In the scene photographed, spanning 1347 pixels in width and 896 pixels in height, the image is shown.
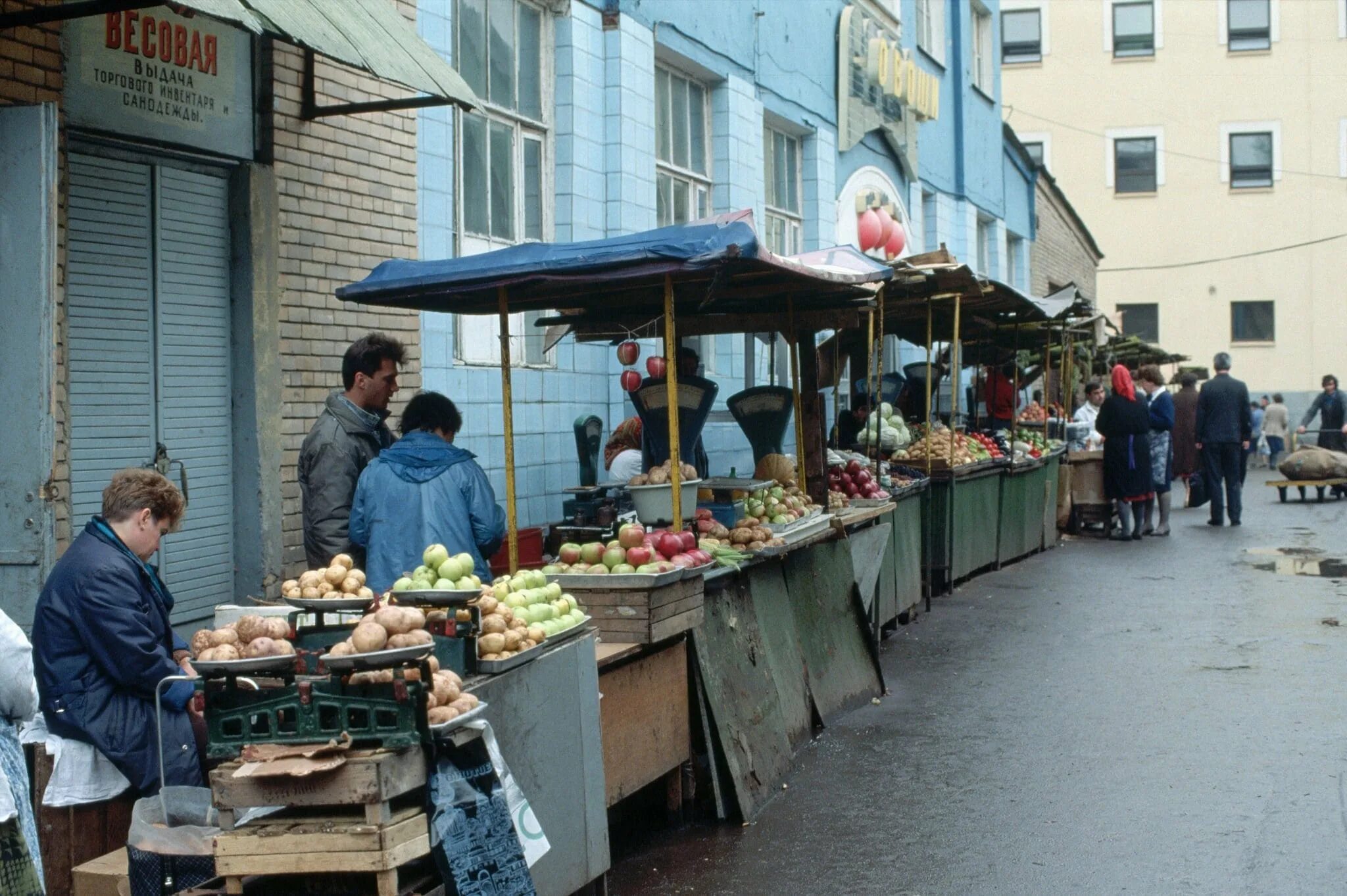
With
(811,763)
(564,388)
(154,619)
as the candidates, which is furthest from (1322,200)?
(154,619)

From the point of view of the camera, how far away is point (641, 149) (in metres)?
12.2

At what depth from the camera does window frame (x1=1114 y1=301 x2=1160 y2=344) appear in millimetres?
40375

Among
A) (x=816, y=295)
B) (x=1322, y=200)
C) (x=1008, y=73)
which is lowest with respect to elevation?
(x=816, y=295)

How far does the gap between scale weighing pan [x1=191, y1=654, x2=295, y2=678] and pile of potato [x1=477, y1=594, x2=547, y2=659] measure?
2.51ft

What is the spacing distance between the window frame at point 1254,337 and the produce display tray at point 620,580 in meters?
36.9

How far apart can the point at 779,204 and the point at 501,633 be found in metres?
12.2

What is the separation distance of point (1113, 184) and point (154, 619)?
3927 cm

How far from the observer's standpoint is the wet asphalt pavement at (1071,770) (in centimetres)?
568

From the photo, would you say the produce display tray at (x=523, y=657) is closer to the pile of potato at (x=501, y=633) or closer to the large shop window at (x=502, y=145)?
the pile of potato at (x=501, y=633)

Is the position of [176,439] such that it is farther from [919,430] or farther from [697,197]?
[919,430]

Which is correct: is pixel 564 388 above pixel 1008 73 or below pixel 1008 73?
below

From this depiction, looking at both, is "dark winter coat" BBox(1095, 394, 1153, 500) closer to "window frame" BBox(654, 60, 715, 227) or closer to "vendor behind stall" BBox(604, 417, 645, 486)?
"window frame" BBox(654, 60, 715, 227)

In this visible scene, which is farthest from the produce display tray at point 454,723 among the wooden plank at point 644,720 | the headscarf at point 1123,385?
the headscarf at point 1123,385

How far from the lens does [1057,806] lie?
649 centimetres
